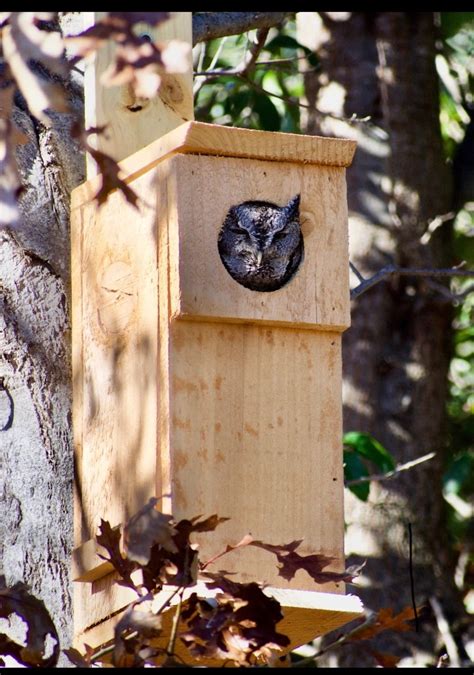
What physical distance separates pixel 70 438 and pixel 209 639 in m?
1.00

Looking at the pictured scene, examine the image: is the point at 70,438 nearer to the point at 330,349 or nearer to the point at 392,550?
the point at 330,349

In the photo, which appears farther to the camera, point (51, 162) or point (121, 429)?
point (51, 162)

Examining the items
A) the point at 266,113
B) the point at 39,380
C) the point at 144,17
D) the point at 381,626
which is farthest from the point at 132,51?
the point at 266,113

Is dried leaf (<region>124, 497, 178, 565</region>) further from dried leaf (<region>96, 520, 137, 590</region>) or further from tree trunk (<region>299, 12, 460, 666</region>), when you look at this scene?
tree trunk (<region>299, 12, 460, 666</region>)

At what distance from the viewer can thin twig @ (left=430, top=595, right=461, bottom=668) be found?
5.01 meters

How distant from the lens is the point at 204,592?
230 centimetres

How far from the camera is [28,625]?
201cm

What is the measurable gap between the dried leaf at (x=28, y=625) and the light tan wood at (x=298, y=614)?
1.02ft

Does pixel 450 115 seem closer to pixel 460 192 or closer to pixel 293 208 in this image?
pixel 460 192

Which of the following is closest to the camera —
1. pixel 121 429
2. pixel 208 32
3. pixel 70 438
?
pixel 121 429

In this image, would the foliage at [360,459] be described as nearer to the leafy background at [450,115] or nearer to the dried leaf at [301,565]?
the leafy background at [450,115]

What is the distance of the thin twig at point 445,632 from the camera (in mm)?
5013

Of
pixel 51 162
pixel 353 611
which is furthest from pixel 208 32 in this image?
pixel 353 611

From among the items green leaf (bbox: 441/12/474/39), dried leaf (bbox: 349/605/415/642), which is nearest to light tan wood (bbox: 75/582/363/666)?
dried leaf (bbox: 349/605/415/642)
